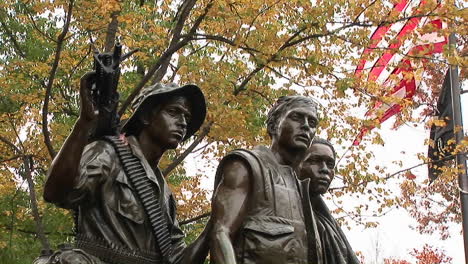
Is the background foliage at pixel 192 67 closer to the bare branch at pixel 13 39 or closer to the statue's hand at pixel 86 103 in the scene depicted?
the bare branch at pixel 13 39

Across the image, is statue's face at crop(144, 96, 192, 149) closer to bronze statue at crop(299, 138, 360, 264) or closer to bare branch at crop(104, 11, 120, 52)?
bronze statue at crop(299, 138, 360, 264)

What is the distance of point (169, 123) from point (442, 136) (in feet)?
41.1

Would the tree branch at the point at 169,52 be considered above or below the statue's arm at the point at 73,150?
above

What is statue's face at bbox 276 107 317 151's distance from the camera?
4.27m

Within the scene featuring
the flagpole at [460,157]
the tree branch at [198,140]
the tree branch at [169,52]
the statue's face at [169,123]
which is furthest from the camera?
the flagpole at [460,157]

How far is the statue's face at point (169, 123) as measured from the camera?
174 inches

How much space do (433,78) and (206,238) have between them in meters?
21.9

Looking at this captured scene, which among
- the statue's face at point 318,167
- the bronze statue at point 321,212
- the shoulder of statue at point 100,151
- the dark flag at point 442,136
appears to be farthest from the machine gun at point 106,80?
the dark flag at point 442,136

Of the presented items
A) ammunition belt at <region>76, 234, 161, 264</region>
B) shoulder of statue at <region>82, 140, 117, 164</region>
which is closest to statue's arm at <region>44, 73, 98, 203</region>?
shoulder of statue at <region>82, 140, 117, 164</region>

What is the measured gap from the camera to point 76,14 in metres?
12.0

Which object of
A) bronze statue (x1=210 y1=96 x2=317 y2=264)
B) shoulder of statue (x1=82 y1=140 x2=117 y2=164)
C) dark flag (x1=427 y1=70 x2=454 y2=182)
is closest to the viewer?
bronze statue (x1=210 y1=96 x2=317 y2=264)

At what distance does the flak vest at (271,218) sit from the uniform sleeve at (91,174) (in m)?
0.59

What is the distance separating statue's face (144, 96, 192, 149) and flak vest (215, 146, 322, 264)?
0.37 metres

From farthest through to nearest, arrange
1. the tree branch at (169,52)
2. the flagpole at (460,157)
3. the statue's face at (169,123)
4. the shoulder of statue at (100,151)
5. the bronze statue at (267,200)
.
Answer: the flagpole at (460,157), the tree branch at (169,52), the statue's face at (169,123), the shoulder of statue at (100,151), the bronze statue at (267,200)
